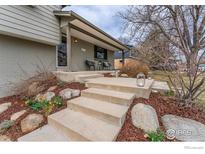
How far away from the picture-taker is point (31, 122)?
116 inches

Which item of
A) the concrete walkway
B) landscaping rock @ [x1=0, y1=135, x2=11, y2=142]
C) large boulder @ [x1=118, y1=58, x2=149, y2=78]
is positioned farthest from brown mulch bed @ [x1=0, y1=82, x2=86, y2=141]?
large boulder @ [x1=118, y1=58, x2=149, y2=78]

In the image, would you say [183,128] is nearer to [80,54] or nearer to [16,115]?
[16,115]

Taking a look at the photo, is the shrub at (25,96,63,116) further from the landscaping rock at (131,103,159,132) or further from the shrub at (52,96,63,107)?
the landscaping rock at (131,103,159,132)

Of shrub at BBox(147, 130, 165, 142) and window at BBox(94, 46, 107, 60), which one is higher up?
window at BBox(94, 46, 107, 60)

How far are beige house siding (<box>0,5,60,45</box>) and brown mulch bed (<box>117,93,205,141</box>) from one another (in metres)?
3.91

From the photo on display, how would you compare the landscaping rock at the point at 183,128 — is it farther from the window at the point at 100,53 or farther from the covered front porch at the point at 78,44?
the window at the point at 100,53

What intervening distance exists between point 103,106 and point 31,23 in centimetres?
378

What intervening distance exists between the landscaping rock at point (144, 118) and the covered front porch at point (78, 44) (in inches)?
147

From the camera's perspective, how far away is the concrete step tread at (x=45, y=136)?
2.52 m

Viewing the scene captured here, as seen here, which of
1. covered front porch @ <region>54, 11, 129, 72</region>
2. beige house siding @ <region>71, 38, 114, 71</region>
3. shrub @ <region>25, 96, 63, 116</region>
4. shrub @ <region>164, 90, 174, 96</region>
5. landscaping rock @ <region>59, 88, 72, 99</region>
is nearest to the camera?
shrub @ <region>25, 96, 63, 116</region>

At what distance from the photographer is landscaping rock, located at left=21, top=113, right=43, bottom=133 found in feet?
9.37

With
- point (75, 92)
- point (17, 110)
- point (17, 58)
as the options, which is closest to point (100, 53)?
point (17, 58)

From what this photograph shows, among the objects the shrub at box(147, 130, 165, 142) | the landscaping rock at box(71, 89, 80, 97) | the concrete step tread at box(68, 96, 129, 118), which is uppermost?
the landscaping rock at box(71, 89, 80, 97)

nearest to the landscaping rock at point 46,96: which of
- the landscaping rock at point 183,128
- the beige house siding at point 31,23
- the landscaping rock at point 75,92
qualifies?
the landscaping rock at point 75,92
